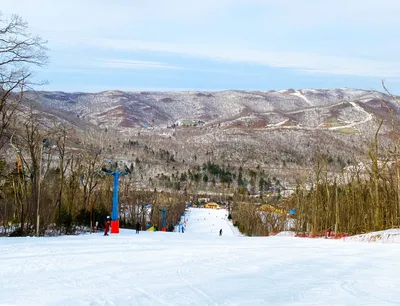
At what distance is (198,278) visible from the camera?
7.93 m

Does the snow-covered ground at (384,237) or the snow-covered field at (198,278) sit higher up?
the snow-covered field at (198,278)

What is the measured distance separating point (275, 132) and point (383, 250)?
586 ft

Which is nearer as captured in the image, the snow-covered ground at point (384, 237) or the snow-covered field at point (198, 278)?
the snow-covered field at point (198, 278)

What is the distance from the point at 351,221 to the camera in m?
25.5

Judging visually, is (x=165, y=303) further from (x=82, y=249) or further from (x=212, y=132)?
(x=212, y=132)

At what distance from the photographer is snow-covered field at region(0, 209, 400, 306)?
6.34 m

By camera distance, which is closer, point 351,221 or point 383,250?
point 383,250

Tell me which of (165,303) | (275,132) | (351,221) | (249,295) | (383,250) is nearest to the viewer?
(165,303)

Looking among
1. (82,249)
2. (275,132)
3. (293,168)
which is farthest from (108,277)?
(275,132)

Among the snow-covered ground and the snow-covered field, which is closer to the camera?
the snow-covered field

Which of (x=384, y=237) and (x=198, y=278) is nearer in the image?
(x=198, y=278)

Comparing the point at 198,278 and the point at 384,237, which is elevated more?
the point at 198,278

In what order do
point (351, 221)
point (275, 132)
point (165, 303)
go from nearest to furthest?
1. point (165, 303)
2. point (351, 221)
3. point (275, 132)

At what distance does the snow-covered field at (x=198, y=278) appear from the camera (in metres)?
6.34
